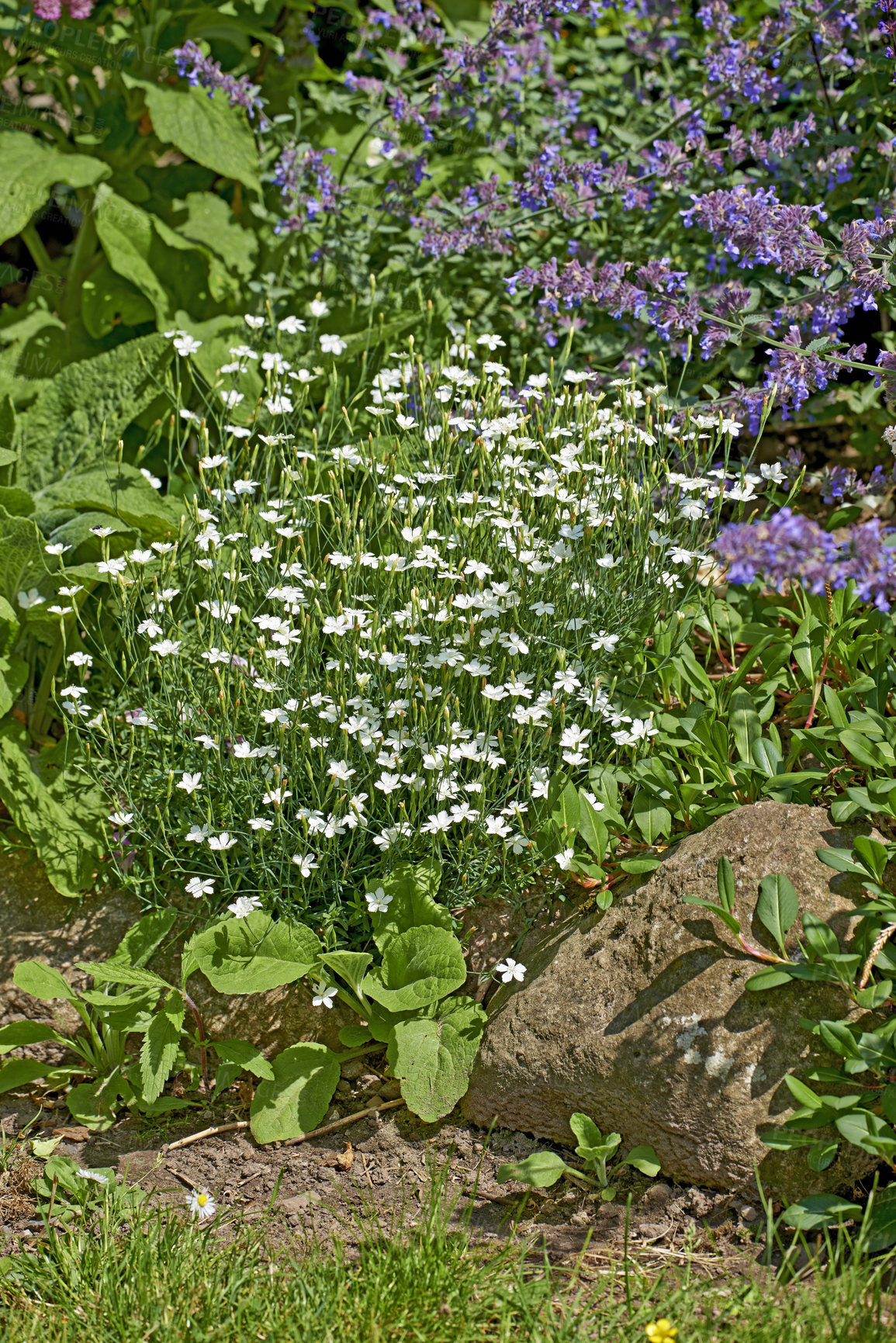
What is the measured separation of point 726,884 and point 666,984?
260 millimetres

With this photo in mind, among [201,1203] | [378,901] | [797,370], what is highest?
[797,370]

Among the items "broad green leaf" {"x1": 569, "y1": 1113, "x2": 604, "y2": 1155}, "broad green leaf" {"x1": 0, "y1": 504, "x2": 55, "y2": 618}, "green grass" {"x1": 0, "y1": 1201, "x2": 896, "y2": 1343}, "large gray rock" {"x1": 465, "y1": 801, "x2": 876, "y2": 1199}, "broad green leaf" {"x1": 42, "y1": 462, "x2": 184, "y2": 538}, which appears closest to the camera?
"green grass" {"x1": 0, "y1": 1201, "x2": 896, "y2": 1343}

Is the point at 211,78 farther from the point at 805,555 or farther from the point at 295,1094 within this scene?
the point at 295,1094

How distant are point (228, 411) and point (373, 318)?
0.62 m

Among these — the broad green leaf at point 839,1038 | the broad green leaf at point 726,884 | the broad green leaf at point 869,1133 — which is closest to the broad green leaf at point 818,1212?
the broad green leaf at point 869,1133

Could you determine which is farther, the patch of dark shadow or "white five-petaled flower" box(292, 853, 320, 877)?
"white five-petaled flower" box(292, 853, 320, 877)

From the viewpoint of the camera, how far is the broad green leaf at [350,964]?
236cm

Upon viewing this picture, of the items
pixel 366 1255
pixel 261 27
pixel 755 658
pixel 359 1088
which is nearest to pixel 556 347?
pixel 755 658

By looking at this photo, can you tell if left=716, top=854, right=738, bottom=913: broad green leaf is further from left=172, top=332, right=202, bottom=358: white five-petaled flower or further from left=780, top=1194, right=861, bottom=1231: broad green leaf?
left=172, top=332, right=202, bottom=358: white five-petaled flower

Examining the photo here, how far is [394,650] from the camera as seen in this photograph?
270 cm

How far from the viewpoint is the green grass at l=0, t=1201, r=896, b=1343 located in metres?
1.78

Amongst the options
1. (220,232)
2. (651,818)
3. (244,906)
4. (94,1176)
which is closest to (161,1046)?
(94,1176)

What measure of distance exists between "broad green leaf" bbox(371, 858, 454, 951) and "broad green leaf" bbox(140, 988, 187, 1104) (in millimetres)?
492

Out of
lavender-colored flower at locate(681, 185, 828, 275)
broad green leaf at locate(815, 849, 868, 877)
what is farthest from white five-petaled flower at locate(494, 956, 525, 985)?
lavender-colored flower at locate(681, 185, 828, 275)
